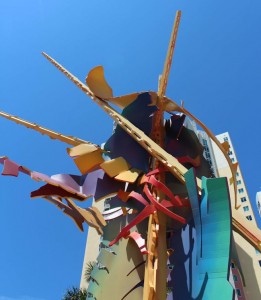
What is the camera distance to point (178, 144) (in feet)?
41.0

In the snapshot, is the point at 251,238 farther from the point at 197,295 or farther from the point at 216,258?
the point at 197,295

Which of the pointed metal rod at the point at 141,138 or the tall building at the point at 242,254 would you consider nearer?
the pointed metal rod at the point at 141,138

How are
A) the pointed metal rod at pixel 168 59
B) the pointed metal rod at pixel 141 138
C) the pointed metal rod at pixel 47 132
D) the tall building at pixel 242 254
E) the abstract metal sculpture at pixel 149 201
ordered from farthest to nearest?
the tall building at pixel 242 254 → the pointed metal rod at pixel 168 59 → the pointed metal rod at pixel 47 132 → the pointed metal rod at pixel 141 138 → the abstract metal sculpture at pixel 149 201

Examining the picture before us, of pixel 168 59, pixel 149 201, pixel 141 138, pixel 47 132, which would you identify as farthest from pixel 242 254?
pixel 47 132

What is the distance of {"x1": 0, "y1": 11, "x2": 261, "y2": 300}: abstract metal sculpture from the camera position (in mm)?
8336

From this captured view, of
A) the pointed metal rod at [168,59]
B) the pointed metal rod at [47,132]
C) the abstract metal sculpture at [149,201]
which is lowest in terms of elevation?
the abstract metal sculpture at [149,201]

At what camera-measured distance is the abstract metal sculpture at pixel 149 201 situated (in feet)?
27.3

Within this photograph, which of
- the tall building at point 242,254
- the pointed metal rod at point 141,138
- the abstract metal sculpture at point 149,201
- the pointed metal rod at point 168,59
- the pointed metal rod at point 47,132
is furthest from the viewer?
the tall building at point 242,254

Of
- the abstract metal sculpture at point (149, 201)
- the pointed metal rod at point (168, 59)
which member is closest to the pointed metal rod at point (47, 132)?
the abstract metal sculpture at point (149, 201)

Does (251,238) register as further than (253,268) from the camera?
No

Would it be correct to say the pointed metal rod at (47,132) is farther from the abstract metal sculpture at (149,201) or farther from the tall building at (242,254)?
the tall building at (242,254)

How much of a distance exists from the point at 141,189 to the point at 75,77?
566 cm

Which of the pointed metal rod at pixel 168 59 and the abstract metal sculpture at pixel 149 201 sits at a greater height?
the pointed metal rod at pixel 168 59

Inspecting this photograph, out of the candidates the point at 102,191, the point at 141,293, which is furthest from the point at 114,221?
the point at 141,293
